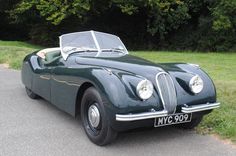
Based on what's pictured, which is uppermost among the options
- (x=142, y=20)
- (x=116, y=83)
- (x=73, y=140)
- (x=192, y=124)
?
(x=116, y=83)

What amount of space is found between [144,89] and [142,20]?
2175 cm

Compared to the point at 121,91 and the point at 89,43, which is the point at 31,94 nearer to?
the point at 89,43

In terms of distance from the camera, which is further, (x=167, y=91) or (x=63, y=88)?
(x=63, y=88)

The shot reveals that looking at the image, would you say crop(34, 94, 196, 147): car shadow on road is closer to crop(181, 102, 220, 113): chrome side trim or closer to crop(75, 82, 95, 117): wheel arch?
crop(75, 82, 95, 117): wheel arch

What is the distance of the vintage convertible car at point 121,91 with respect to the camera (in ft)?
15.6

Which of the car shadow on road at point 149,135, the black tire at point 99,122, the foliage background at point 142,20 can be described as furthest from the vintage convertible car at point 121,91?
the foliage background at point 142,20

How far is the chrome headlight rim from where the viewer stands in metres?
4.80

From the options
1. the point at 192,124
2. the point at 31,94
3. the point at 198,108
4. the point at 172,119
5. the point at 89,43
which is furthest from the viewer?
the point at 31,94

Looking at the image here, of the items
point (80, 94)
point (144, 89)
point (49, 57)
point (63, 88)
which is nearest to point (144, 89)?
point (144, 89)

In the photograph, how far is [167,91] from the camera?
16.6ft

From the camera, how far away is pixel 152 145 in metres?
5.06

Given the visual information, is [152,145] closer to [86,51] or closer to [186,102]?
[186,102]

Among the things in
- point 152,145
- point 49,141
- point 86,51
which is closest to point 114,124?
point 152,145

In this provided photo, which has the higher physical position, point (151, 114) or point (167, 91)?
point (167, 91)
